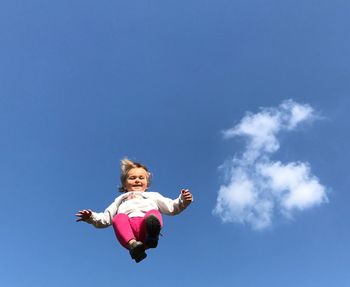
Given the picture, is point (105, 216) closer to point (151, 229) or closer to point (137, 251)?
point (137, 251)

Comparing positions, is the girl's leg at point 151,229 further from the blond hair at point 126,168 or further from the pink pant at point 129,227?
the blond hair at point 126,168

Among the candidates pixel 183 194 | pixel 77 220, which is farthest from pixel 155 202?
pixel 77 220

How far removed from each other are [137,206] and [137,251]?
124 centimetres

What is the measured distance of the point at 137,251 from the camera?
705 cm

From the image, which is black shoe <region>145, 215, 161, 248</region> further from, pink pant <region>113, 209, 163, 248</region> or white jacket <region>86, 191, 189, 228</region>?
white jacket <region>86, 191, 189, 228</region>

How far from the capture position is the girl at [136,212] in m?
7.09

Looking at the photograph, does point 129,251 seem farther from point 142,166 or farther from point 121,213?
point 142,166

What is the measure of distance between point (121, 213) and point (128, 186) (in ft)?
3.16

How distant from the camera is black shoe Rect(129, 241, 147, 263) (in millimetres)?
7047

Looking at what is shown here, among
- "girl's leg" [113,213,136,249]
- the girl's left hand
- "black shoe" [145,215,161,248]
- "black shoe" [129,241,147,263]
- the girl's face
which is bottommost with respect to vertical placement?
"black shoe" [129,241,147,263]

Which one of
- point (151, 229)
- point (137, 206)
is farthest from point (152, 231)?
point (137, 206)

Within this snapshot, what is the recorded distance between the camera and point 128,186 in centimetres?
898

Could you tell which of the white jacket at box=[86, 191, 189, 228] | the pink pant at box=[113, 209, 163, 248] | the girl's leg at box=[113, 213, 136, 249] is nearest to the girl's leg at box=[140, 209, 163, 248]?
the pink pant at box=[113, 209, 163, 248]

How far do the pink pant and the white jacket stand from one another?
0.20m
